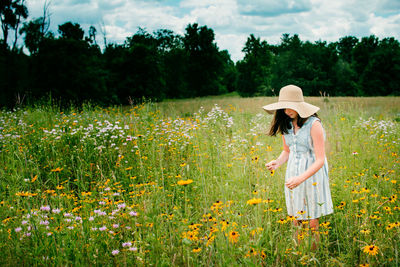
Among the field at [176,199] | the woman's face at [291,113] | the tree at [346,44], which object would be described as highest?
the tree at [346,44]

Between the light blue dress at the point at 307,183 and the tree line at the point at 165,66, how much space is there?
12846mm

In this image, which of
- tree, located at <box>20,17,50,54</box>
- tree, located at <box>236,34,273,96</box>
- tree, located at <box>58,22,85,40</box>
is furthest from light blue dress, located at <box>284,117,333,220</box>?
tree, located at <box>236,34,273,96</box>

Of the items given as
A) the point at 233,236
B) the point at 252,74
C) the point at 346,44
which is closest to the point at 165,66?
the point at 252,74

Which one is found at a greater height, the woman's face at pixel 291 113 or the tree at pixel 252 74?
the tree at pixel 252 74

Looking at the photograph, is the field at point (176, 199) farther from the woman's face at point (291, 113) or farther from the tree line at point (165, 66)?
the tree line at point (165, 66)

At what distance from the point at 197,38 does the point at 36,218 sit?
43459 mm

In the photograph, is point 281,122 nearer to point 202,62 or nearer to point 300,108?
point 300,108

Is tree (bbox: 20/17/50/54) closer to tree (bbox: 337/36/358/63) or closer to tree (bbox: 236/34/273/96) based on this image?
tree (bbox: 236/34/273/96)

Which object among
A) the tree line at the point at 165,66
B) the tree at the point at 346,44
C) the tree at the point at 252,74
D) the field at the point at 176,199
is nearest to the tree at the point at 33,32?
the tree line at the point at 165,66

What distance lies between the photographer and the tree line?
1952 cm

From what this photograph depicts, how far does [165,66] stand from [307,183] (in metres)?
41.7

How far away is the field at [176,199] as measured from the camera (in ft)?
6.24

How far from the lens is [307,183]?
242cm

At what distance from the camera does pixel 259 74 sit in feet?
142
